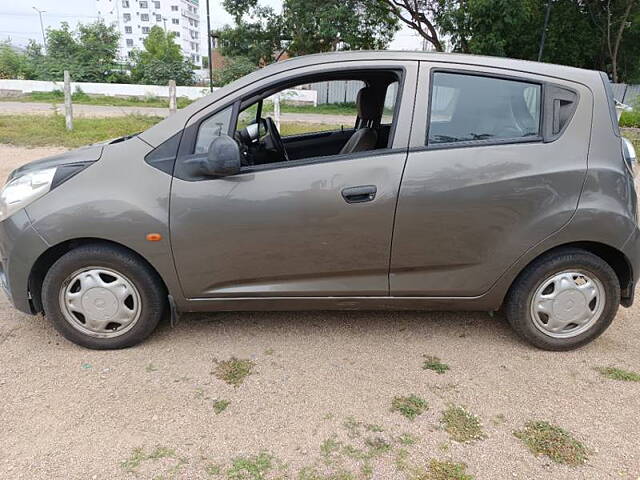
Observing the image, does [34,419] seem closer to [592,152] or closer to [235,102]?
[235,102]

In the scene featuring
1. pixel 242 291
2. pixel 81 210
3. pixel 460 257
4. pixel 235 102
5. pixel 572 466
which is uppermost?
pixel 235 102

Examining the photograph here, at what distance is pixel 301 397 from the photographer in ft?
8.86

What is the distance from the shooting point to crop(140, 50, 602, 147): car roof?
291 cm

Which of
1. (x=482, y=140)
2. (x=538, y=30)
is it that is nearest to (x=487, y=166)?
(x=482, y=140)

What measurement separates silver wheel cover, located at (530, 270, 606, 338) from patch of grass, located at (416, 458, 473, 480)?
126cm

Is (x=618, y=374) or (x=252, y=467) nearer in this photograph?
(x=252, y=467)

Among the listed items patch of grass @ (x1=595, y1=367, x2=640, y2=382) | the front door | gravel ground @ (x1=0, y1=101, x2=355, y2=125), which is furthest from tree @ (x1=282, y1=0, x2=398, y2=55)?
patch of grass @ (x1=595, y1=367, x2=640, y2=382)

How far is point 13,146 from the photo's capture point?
10.4m

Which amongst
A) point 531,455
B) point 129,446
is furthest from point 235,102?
point 531,455

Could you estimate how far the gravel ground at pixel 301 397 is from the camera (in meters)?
2.25

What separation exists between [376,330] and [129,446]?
5.58 feet

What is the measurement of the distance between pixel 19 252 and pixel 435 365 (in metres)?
2.50

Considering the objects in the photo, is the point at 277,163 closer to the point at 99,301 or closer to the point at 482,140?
the point at 482,140

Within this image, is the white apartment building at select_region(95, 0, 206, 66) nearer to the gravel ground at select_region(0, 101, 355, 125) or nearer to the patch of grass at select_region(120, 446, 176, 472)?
the gravel ground at select_region(0, 101, 355, 125)
